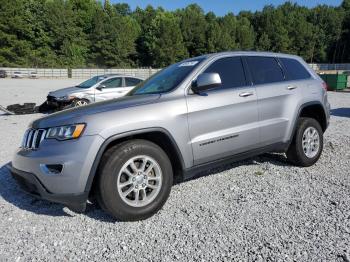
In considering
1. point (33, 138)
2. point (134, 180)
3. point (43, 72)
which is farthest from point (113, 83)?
point (43, 72)

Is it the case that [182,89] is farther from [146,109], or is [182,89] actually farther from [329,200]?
[329,200]

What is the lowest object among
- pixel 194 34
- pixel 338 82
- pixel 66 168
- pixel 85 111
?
pixel 66 168

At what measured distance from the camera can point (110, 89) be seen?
12266 millimetres

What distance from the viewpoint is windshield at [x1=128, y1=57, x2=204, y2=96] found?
4.06 m

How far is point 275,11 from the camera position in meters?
99.7

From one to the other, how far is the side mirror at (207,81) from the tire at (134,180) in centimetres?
85

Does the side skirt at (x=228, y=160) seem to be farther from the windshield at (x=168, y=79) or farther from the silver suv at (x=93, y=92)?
the silver suv at (x=93, y=92)

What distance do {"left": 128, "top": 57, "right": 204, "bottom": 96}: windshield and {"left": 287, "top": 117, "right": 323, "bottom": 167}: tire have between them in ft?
6.27

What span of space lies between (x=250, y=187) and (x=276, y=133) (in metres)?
0.87

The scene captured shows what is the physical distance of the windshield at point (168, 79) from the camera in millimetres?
4062

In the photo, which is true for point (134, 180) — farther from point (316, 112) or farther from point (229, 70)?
point (316, 112)

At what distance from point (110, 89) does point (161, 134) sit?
907 cm

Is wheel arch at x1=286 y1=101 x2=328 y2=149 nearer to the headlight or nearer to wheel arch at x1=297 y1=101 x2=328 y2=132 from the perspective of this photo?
wheel arch at x1=297 y1=101 x2=328 y2=132

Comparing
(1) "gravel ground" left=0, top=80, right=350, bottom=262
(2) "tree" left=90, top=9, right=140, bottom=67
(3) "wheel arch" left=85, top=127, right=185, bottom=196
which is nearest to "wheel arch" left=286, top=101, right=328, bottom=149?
(1) "gravel ground" left=0, top=80, right=350, bottom=262
